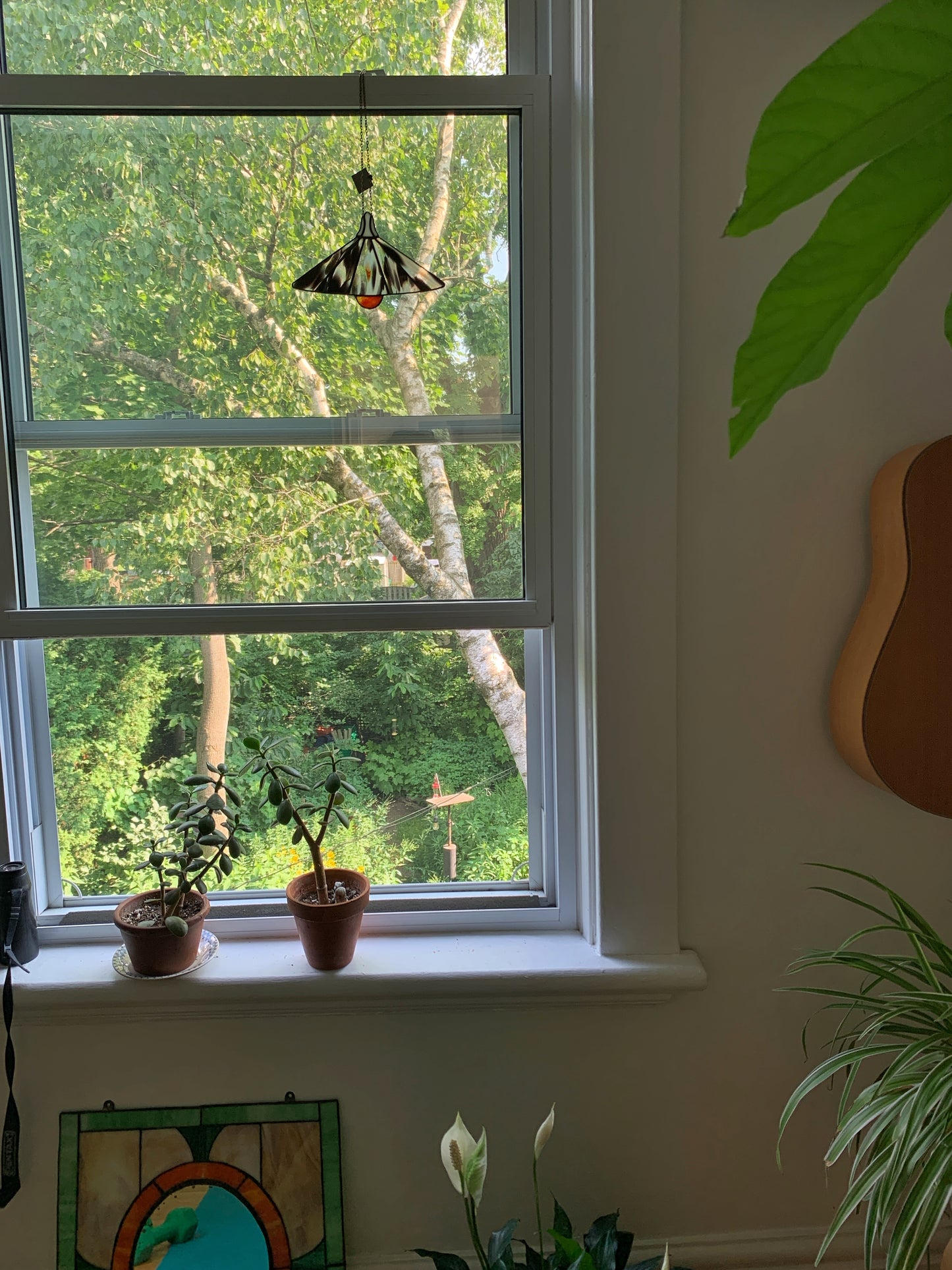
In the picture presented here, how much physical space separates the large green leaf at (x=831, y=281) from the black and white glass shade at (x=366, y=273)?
3.86ft

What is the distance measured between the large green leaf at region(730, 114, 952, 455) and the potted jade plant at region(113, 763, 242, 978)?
128 cm

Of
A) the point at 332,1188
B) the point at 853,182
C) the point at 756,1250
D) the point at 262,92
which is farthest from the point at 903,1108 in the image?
the point at 262,92

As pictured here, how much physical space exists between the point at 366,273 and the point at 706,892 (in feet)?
3.53

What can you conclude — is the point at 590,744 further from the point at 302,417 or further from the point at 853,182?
the point at 853,182

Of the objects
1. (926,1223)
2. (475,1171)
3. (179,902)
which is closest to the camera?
(926,1223)

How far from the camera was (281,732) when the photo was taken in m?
1.49

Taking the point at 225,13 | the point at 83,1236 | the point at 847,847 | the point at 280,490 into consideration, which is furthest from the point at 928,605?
the point at 83,1236

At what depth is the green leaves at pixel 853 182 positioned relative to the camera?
0.15 m

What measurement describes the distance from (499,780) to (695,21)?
119cm

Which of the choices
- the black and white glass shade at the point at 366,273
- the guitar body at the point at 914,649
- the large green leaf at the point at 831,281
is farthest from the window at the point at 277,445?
the large green leaf at the point at 831,281

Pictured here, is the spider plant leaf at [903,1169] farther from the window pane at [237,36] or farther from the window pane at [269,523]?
the window pane at [237,36]

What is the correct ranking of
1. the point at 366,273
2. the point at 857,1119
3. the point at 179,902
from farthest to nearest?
the point at 179,902 → the point at 366,273 → the point at 857,1119

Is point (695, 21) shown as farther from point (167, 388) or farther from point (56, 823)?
point (56, 823)

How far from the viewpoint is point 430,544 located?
146 centimetres
